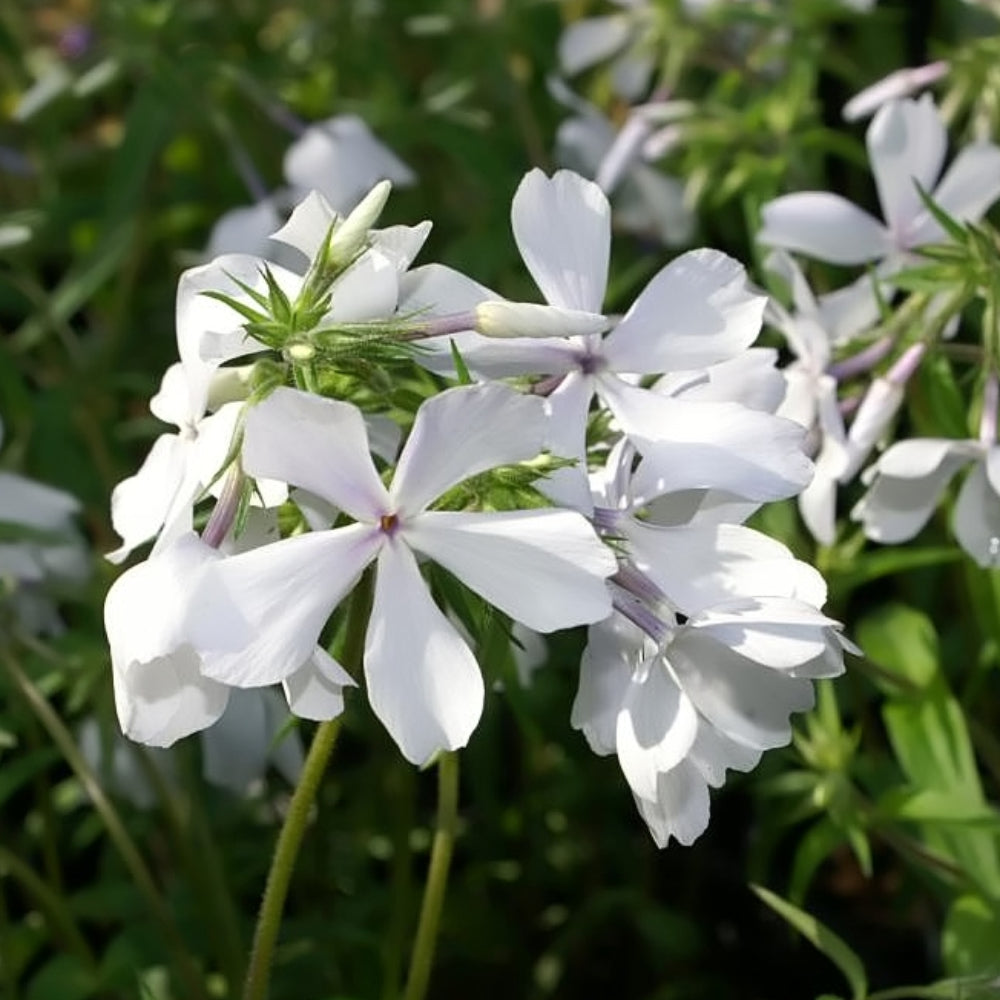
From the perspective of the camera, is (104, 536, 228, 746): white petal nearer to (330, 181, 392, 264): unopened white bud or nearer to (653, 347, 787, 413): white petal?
(330, 181, 392, 264): unopened white bud

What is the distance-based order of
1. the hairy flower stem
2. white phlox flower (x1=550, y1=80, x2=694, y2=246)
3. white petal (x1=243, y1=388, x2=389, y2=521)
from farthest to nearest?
white phlox flower (x1=550, y1=80, x2=694, y2=246)
the hairy flower stem
white petal (x1=243, y1=388, x2=389, y2=521)

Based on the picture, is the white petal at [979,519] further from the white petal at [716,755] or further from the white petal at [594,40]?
the white petal at [594,40]

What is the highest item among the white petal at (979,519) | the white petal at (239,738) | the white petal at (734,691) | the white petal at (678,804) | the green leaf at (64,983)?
the white petal at (734,691)

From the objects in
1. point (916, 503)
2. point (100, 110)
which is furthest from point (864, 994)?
point (100, 110)

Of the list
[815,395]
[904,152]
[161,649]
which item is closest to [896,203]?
[904,152]

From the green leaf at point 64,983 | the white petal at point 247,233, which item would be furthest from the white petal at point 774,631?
the white petal at point 247,233

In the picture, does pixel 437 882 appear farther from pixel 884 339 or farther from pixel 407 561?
pixel 884 339

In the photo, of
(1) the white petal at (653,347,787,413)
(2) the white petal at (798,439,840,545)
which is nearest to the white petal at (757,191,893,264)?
(2) the white petal at (798,439,840,545)
